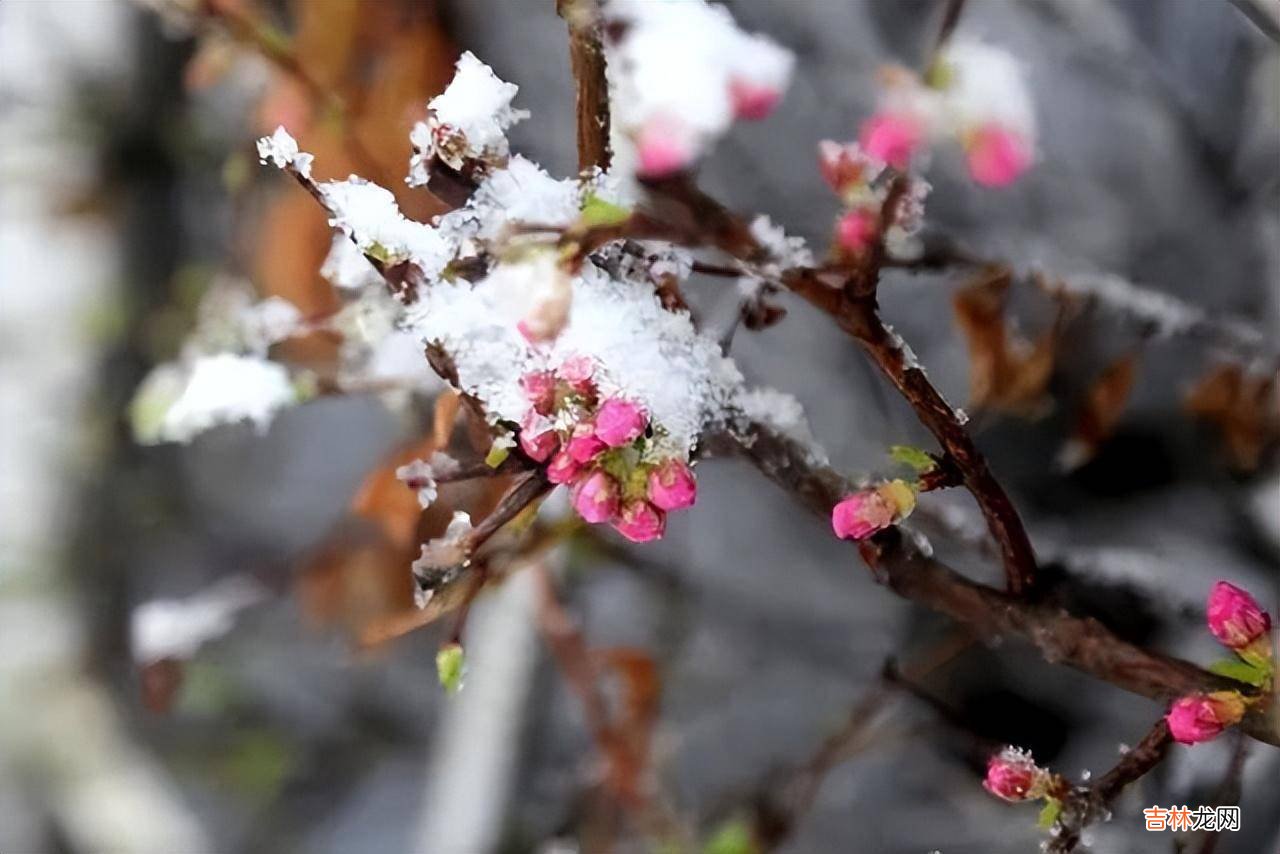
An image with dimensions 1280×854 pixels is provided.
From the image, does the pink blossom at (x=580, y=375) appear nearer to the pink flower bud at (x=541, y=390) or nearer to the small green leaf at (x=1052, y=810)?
the pink flower bud at (x=541, y=390)

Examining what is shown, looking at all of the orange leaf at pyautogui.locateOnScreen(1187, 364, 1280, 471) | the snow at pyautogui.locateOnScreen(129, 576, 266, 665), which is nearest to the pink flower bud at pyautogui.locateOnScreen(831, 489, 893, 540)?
the orange leaf at pyautogui.locateOnScreen(1187, 364, 1280, 471)

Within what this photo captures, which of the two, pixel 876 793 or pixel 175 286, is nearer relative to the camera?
pixel 876 793

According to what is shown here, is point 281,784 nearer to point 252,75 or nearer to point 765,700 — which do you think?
point 765,700

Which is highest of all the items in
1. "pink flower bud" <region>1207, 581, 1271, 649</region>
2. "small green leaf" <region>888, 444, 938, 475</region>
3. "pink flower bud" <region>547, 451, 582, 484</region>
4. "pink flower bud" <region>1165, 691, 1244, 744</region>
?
"small green leaf" <region>888, 444, 938, 475</region>

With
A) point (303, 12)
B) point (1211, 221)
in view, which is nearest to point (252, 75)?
point (303, 12)

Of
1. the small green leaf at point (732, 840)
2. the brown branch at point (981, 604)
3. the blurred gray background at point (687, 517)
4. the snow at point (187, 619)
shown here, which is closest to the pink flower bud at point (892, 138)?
the blurred gray background at point (687, 517)

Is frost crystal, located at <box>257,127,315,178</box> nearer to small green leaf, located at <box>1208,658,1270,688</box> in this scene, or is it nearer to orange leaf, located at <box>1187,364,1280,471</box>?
small green leaf, located at <box>1208,658,1270,688</box>
